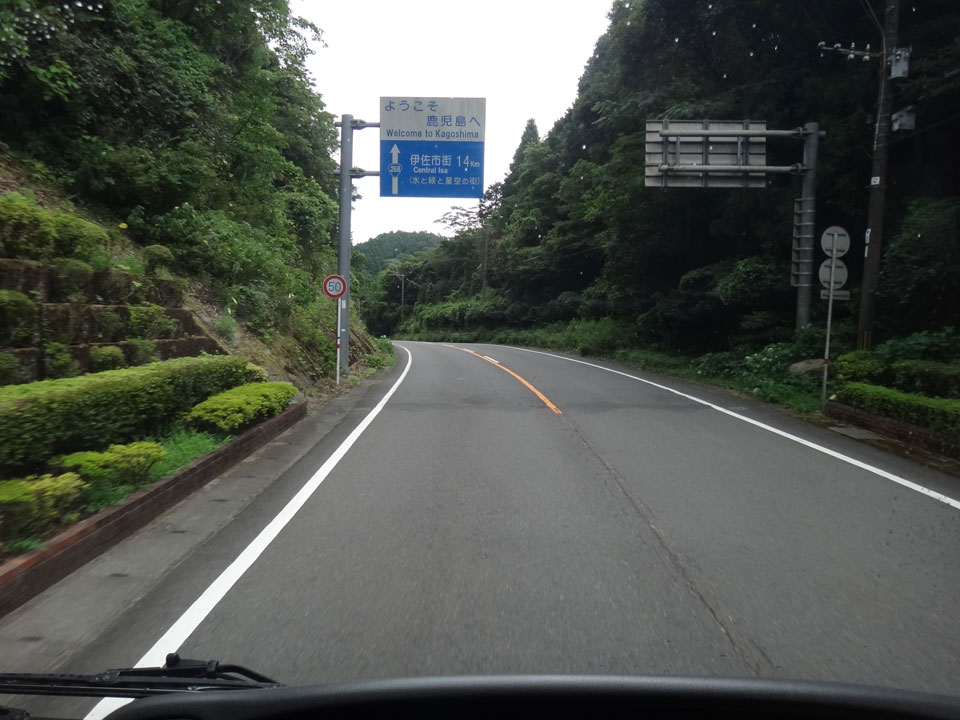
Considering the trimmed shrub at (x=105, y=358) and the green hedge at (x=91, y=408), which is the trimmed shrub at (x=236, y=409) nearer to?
the green hedge at (x=91, y=408)

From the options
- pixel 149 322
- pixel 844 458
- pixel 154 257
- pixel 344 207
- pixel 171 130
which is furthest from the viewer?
pixel 344 207

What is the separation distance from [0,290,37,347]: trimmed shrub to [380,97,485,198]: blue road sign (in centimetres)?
1081

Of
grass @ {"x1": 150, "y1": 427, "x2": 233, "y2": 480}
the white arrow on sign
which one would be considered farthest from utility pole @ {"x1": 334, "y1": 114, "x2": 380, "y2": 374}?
grass @ {"x1": 150, "y1": 427, "x2": 233, "y2": 480}

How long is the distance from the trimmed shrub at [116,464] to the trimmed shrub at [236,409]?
2.05m

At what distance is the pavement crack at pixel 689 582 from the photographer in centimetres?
351

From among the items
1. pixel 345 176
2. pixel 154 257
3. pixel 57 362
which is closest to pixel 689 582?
pixel 57 362

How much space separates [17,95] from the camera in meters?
12.7

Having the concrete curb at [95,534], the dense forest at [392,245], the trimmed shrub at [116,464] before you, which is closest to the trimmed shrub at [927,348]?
the concrete curb at [95,534]

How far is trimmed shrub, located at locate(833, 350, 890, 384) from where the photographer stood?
13.1 m

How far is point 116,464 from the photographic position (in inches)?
232

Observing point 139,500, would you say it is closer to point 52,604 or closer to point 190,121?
point 52,604

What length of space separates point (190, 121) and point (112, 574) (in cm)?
1327

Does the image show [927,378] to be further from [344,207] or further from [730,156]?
[344,207]

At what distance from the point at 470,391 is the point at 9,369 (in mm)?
10217
